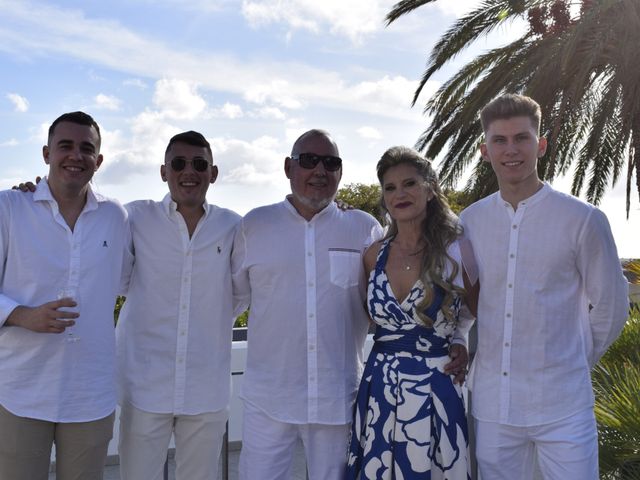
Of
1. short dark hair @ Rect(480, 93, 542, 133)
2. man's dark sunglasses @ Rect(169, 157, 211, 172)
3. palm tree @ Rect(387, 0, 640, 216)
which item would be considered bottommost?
man's dark sunglasses @ Rect(169, 157, 211, 172)

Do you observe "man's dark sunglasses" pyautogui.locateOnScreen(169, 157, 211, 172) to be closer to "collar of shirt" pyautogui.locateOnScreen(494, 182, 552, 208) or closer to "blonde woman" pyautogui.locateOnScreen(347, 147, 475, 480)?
"blonde woman" pyautogui.locateOnScreen(347, 147, 475, 480)

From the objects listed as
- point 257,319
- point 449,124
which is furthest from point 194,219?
point 449,124

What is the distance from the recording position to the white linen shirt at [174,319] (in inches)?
148

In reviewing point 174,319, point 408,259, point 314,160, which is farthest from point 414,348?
point 174,319

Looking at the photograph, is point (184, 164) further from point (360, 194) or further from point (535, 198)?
point (360, 194)

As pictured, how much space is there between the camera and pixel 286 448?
12.2 ft

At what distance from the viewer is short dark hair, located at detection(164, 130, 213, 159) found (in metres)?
3.95

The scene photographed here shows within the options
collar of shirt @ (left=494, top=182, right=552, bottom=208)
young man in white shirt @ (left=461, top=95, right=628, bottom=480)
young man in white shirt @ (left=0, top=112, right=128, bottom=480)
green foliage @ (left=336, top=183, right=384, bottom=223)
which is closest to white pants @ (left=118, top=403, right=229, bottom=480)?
young man in white shirt @ (left=0, top=112, right=128, bottom=480)

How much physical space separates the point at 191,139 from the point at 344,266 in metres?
1.04

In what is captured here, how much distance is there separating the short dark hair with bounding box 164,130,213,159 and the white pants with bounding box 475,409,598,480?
1954 millimetres

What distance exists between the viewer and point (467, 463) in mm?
3404

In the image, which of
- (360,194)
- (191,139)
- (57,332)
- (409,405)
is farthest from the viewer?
(360,194)

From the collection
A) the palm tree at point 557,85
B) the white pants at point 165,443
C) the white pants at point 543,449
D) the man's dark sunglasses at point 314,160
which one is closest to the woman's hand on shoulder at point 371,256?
the man's dark sunglasses at point 314,160

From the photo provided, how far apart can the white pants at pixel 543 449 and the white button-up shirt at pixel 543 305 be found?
0.17ft
